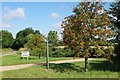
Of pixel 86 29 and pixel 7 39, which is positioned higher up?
pixel 7 39

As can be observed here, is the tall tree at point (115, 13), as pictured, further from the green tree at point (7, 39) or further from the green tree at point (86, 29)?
the green tree at point (7, 39)

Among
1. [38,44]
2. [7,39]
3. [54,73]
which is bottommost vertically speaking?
[54,73]

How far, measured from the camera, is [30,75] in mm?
14781

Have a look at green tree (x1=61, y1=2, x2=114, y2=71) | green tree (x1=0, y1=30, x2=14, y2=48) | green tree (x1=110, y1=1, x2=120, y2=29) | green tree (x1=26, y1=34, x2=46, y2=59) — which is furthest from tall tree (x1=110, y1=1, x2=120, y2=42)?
green tree (x1=0, y1=30, x2=14, y2=48)

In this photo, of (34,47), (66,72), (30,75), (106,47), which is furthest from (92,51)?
(34,47)

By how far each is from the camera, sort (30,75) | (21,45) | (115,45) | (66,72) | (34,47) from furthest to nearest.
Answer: (21,45) < (34,47) < (115,45) < (66,72) < (30,75)

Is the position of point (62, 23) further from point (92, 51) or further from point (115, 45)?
point (115, 45)

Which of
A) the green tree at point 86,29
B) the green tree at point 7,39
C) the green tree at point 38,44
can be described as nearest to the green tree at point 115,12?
the green tree at point 86,29

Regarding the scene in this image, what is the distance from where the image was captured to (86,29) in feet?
56.7

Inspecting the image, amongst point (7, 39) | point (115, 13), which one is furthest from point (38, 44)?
point (7, 39)

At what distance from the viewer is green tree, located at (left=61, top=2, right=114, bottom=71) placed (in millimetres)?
17469

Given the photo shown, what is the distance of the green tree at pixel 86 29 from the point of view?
688 inches

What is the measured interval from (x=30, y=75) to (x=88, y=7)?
6.85 metres

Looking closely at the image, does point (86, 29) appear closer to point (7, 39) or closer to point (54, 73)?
point (54, 73)
